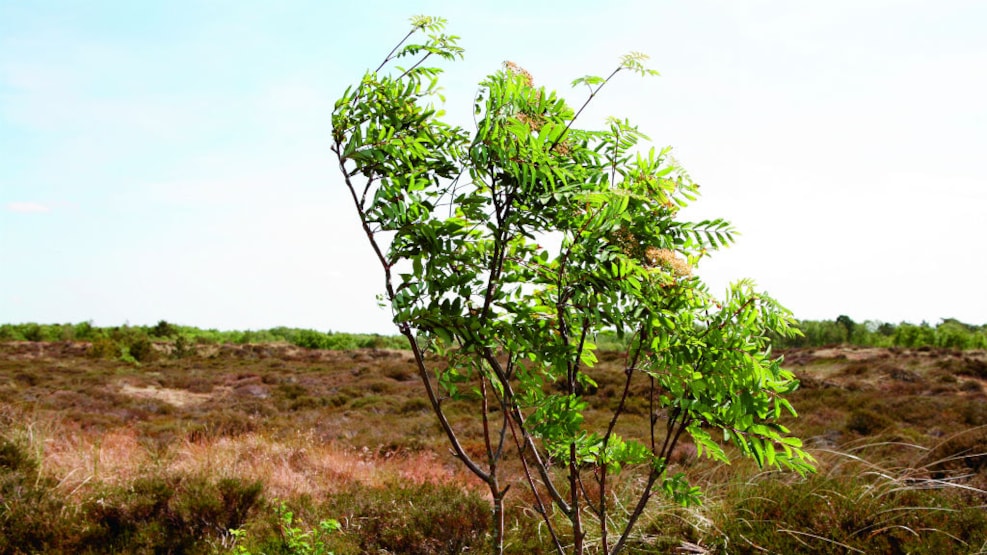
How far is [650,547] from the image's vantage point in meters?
5.02

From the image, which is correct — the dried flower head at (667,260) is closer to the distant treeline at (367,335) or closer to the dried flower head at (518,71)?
the dried flower head at (518,71)

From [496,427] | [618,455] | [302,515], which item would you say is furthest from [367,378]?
[618,455]

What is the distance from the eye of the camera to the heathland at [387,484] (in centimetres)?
500

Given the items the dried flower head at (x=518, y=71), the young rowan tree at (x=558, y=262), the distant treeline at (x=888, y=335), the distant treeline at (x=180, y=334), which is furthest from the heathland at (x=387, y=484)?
the distant treeline at (x=180, y=334)

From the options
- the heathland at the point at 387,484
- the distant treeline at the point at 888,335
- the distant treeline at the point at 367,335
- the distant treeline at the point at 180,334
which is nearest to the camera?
the heathland at the point at 387,484

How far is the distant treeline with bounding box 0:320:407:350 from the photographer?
3506cm

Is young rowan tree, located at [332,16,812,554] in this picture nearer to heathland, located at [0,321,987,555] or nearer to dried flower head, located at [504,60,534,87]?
dried flower head, located at [504,60,534,87]

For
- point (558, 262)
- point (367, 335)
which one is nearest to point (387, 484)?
point (558, 262)

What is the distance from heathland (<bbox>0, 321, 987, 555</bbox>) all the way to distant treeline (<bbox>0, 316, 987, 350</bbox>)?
44.5ft

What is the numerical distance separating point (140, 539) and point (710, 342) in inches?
185

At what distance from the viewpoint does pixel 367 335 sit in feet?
142

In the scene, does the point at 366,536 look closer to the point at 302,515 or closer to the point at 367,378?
the point at 302,515

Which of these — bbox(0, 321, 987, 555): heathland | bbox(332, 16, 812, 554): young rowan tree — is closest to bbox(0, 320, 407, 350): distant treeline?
bbox(0, 321, 987, 555): heathland

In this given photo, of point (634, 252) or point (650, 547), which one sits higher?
point (634, 252)
